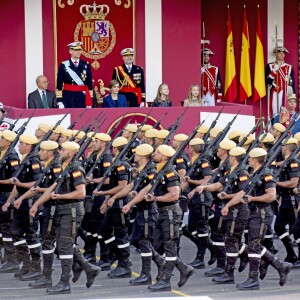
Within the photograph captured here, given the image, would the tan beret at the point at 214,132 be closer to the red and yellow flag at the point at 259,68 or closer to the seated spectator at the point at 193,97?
the seated spectator at the point at 193,97

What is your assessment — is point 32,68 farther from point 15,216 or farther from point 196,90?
point 15,216

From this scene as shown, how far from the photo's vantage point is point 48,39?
26.9 m

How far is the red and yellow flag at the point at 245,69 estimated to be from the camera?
2939 centimetres

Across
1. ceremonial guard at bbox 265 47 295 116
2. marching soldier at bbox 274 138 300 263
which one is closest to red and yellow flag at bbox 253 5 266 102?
ceremonial guard at bbox 265 47 295 116

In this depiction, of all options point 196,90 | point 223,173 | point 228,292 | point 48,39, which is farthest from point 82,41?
point 228,292

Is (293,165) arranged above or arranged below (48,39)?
below

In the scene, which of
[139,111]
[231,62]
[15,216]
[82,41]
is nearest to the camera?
[15,216]

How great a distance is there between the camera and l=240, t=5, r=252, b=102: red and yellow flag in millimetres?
29391

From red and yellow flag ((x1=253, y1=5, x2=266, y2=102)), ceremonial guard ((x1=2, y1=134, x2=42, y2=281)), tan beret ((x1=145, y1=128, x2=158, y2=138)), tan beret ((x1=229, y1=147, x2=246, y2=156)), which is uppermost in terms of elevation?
red and yellow flag ((x1=253, y1=5, x2=266, y2=102))

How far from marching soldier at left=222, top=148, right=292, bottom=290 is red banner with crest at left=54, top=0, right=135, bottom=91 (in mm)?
8733

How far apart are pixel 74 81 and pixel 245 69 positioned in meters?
4.91

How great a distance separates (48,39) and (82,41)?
731mm

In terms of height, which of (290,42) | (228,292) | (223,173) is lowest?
(228,292)

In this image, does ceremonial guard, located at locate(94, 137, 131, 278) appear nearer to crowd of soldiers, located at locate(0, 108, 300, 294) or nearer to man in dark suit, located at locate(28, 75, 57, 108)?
crowd of soldiers, located at locate(0, 108, 300, 294)
